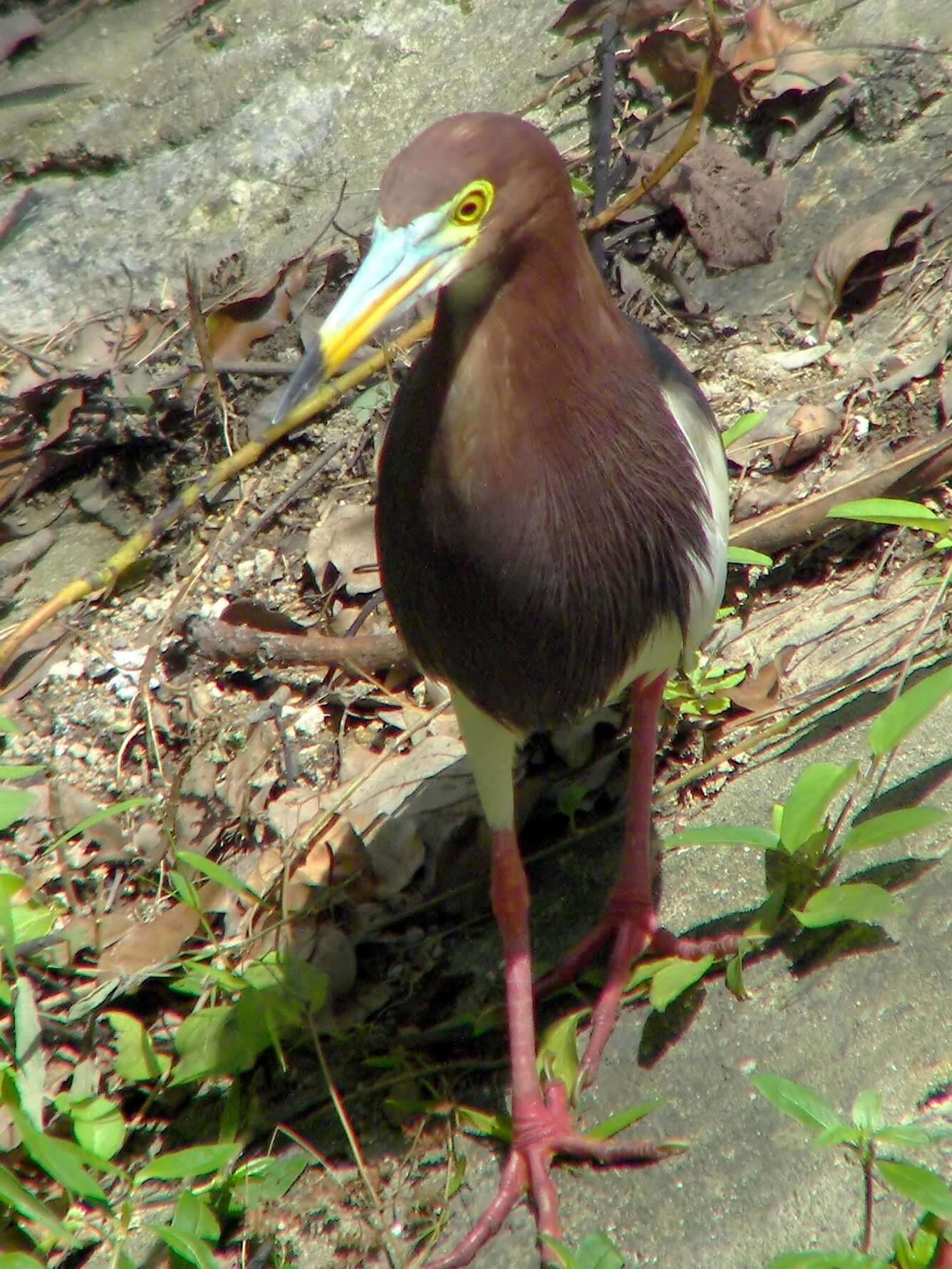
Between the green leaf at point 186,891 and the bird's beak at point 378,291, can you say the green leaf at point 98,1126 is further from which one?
the bird's beak at point 378,291

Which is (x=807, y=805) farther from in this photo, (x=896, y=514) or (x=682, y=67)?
(x=682, y=67)

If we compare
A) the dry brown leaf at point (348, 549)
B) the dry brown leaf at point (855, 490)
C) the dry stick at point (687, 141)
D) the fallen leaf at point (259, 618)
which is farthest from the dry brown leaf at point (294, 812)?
the dry stick at point (687, 141)

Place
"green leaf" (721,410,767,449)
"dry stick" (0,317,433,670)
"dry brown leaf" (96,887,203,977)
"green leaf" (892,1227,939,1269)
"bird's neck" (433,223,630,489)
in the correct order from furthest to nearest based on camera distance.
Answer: "dry stick" (0,317,433,670)
"green leaf" (721,410,767,449)
"dry brown leaf" (96,887,203,977)
"bird's neck" (433,223,630,489)
"green leaf" (892,1227,939,1269)

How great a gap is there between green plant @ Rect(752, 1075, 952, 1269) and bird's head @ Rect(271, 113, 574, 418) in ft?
4.30

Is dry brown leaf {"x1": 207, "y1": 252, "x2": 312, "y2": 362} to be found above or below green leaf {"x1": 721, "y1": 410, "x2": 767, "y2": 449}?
above

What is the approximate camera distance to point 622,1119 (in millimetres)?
2385

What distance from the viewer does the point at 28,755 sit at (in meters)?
3.72

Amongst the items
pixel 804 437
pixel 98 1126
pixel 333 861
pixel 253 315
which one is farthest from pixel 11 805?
pixel 804 437

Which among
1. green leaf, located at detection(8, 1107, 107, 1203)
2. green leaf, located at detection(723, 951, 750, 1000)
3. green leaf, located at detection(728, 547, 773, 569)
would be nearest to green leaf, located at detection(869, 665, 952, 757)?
green leaf, located at detection(723, 951, 750, 1000)

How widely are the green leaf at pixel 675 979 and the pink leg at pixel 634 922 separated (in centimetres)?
5

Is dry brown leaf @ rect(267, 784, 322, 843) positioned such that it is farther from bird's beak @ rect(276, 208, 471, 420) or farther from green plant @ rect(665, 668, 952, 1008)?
bird's beak @ rect(276, 208, 471, 420)

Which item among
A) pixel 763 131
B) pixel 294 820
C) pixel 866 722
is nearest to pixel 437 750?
pixel 294 820

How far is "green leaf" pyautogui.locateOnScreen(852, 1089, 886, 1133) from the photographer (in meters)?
1.85

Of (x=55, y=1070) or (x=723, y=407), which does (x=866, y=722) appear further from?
(x=55, y=1070)
